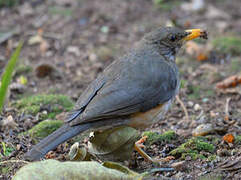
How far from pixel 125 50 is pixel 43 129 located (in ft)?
10.8

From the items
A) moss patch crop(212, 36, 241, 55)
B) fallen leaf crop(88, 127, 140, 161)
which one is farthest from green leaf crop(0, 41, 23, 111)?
moss patch crop(212, 36, 241, 55)

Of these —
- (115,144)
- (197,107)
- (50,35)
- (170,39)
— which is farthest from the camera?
(50,35)

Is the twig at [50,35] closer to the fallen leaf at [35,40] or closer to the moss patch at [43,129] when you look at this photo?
the fallen leaf at [35,40]

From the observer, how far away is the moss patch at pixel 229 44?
802 centimetres

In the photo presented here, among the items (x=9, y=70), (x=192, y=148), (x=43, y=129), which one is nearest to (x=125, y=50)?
(x=43, y=129)

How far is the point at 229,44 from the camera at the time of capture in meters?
8.12

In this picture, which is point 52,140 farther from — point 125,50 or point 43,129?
point 125,50

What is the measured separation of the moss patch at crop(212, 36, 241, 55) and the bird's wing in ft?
10.6

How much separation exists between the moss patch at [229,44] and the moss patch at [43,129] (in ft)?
12.9

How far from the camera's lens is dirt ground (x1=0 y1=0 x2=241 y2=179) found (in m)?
5.00

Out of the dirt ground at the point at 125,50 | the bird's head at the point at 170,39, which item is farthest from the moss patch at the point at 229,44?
the bird's head at the point at 170,39

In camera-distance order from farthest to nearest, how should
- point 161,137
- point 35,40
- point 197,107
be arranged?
point 35,40 < point 197,107 < point 161,137

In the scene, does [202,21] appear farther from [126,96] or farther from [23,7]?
[126,96]

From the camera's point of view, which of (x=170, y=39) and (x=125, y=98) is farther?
(x=170, y=39)
